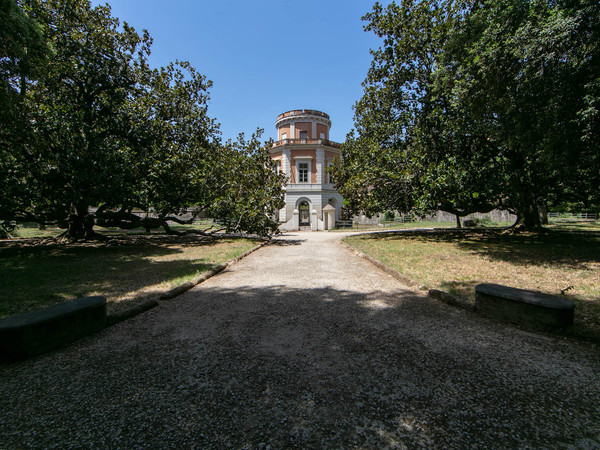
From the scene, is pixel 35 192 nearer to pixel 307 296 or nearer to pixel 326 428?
pixel 307 296

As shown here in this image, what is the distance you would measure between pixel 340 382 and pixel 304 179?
30.1 m

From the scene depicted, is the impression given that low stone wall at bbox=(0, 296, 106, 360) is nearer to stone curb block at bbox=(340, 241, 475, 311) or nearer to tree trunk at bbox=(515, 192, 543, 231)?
stone curb block at bbox=(340, 241, 475, 311)

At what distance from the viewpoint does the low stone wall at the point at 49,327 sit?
117 inches

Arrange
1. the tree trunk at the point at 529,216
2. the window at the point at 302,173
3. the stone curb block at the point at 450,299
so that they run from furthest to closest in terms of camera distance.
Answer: the window at the point at 302,173 → the tree trunk at the point at 529,216 → the stone curb block at the point at 450,299

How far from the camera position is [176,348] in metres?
3.27

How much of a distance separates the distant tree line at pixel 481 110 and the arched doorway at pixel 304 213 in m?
11.2

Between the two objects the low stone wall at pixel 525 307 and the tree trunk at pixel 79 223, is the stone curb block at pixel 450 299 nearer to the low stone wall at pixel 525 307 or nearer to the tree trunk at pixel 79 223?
the low stone wall at pixel 525 307

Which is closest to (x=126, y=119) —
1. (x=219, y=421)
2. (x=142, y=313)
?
(x=142, y=313)

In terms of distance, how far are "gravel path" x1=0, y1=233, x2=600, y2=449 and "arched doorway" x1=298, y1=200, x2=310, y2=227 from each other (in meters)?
28.3

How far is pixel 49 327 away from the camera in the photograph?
325 centimetres

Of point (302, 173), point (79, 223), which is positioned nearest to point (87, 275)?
point (79, 223)

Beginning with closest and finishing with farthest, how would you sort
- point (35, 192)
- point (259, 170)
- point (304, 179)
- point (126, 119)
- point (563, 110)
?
point (563, 110) < point (35, 192) < point (126, 119) < point (259, 170) < point (304, 179)

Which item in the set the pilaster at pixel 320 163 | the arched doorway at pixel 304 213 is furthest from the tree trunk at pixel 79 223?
the pilaster at pixel 320 163

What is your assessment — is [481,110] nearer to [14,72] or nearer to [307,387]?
[307,387]
